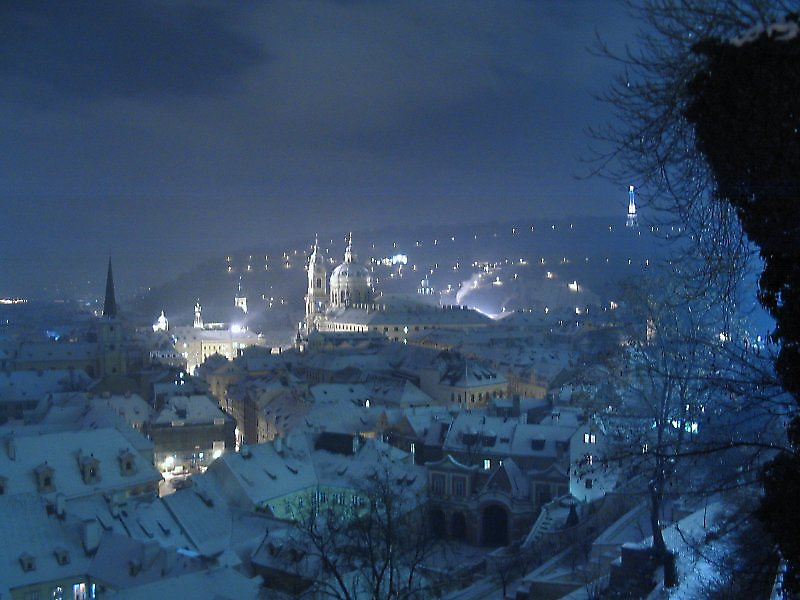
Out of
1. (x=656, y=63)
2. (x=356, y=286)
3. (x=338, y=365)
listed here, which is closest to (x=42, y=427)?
(x=338, y=365)

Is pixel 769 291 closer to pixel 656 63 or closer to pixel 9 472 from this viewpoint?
pixel 656 63

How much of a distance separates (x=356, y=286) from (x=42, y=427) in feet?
213

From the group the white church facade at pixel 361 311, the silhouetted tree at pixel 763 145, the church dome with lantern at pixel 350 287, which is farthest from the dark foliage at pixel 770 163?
the church dome with lantern at pixel 350 287

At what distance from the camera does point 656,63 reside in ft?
19.7

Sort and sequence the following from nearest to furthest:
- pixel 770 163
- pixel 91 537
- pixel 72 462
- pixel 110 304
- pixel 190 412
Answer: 1. pixel 770 163
2. pixel 91 537
3. pixel 72 462
4. pixel 190 412
5. pixel 110 304

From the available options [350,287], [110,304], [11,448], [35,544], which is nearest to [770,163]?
[35,544]

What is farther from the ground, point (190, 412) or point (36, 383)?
point (36, 383)

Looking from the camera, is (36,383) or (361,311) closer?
(36,383)

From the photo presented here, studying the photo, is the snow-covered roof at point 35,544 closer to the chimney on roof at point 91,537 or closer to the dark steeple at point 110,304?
→ the chimney on roof at point 91,537

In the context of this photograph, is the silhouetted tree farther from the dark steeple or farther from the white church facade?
the white church facade

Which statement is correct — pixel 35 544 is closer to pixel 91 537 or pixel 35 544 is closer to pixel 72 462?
pixel 91 537

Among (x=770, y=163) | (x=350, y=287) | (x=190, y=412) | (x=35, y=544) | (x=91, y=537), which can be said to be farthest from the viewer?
(x=350, y=287)

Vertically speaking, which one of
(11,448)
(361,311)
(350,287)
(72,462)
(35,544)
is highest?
(350,287)

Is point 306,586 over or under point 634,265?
under
